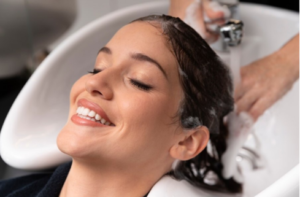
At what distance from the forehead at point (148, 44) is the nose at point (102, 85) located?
0.07m

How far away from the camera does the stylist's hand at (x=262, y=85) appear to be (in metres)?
1.16

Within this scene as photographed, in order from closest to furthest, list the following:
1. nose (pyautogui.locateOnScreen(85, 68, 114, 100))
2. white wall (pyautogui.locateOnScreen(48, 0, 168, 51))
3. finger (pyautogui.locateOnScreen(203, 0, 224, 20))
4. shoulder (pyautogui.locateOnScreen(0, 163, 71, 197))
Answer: nose (pyautogui.locateOnScreen(85, 68, 114, 100))
shoulder (pyautogui.locateOnScreen(0, 163, 71, 197))
finger (pyautogui.locateOnScreen(203, 0, 224, 20))
white wall (pyautogui.locateOnScreen(48, 0, 168, 51))

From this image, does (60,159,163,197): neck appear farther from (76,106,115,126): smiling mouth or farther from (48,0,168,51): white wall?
(48,0,168,51): white wall

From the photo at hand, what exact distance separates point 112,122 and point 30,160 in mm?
394

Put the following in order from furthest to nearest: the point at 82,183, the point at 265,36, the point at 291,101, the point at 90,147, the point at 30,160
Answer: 1. the point at 265,36
2. the point at 291,101
3. the point at 30,160
4. the point at 82,183
5. the point at 90,147

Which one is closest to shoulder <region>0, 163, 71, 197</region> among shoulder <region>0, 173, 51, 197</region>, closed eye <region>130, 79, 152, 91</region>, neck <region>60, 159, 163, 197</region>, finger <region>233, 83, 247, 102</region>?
shoulder <region>0, 173, 51, 197</region>

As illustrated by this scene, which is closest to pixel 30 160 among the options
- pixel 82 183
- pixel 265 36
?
pixel 82 183

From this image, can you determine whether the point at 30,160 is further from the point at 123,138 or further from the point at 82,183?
the point at 123,138

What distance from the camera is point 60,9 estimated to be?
4.40ft

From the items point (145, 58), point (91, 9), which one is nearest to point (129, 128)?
point (145, 58)

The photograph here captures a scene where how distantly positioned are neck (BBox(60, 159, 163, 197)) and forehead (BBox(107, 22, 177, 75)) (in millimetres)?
259

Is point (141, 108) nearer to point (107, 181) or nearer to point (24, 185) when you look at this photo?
point (107, 181)

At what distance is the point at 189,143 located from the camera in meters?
0.93

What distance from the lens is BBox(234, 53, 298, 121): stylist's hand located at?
116cm
